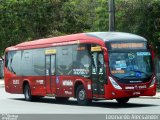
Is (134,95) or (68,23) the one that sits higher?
(68,23)

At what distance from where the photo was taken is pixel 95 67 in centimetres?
2192

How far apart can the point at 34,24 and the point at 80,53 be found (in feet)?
97.9

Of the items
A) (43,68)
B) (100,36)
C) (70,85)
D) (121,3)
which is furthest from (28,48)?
(121,3)

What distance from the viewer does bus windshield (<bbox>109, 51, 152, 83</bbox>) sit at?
69.5 feet

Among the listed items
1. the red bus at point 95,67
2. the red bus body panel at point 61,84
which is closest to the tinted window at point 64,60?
the red bus at point 95,67

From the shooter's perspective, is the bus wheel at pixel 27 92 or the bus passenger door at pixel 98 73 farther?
the bus wheel at pixel 27 92

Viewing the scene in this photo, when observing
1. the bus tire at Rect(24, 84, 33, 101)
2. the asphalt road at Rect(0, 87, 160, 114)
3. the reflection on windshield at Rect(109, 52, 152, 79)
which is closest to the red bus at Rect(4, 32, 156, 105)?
the reflection on windshield at Rect(109, 52, 152, 79)

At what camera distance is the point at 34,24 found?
52.4m

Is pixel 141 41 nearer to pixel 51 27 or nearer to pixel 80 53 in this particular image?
pixel 80 53

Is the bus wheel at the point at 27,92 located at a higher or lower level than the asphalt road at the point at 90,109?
higher

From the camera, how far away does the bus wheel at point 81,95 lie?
22734mm

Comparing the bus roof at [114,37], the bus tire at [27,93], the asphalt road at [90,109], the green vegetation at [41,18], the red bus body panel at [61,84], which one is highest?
the green vegetation at [41,18]

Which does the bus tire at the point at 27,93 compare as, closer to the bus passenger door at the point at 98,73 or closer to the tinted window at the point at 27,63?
the tinted window at the point at 27,63

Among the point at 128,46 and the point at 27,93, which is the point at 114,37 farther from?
the point at 27,93
